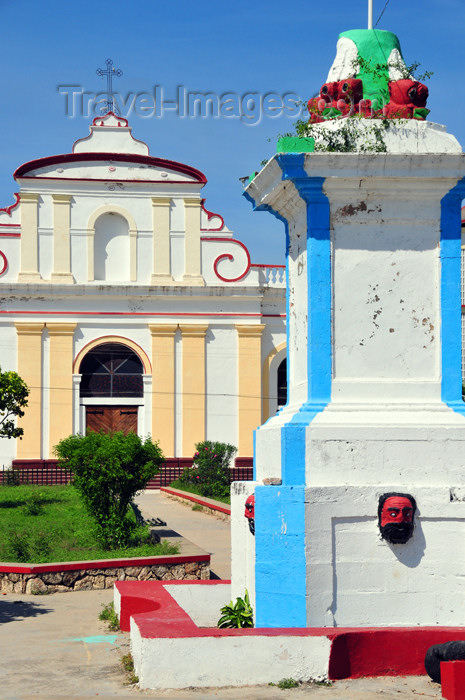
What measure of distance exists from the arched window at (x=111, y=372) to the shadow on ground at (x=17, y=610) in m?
18.3

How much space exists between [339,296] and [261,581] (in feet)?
6.06

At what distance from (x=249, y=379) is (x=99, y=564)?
1826cm

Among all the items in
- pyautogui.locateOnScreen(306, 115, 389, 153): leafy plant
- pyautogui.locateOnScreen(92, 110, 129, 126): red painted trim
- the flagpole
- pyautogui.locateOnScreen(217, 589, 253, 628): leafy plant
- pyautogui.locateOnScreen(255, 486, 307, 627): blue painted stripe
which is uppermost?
pyautogui.locateOnScreen(92, 110, 129, 126): red painted trim

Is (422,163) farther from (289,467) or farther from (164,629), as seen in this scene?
(164,629)

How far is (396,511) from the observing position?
5.87m

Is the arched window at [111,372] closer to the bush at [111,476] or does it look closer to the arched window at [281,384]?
the arched window at [281,384]

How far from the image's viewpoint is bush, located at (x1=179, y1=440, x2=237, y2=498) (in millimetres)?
23969

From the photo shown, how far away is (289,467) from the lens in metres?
6.09

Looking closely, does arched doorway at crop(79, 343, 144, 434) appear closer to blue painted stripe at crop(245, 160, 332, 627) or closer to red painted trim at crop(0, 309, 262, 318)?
red painted trim at crop(0, 309, 262, 318)

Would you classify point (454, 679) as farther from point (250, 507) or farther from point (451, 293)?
point (451, 293)

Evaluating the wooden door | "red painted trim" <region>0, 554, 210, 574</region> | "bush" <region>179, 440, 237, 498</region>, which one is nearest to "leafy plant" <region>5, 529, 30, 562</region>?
"red painted trim" <region>0, 554, 210, 574</region>

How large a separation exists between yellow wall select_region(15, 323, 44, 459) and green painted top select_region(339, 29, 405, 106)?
22.0 m

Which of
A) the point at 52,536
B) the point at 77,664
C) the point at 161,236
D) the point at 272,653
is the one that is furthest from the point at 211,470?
the point at 272,653

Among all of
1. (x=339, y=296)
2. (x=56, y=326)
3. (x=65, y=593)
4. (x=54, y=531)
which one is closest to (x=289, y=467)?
(x=339, y=296)
